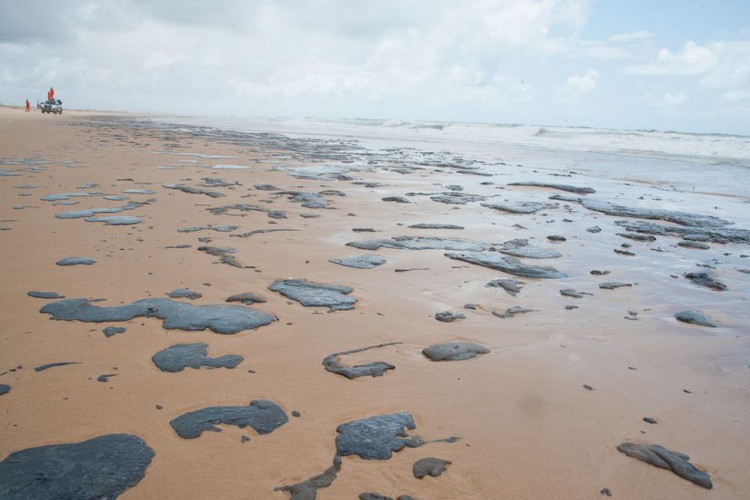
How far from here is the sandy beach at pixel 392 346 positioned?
207cm

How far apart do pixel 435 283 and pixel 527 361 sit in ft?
4.73

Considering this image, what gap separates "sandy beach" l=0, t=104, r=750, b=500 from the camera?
2068 millimetres

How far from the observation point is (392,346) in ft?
10.3

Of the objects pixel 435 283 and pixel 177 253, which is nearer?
pixel 435 283

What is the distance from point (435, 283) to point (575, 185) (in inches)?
339

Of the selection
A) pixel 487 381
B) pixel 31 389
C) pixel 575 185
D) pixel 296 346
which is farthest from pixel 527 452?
pixel 575 185

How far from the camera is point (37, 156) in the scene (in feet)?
38.7

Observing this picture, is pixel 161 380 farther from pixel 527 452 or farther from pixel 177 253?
pixel 177 253

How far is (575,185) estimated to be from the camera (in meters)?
11.8

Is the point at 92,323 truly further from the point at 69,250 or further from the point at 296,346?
the point at 69,250

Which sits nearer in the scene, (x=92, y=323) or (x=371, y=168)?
(x=92, y=323)

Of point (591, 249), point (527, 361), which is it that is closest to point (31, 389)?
point (527, 361)

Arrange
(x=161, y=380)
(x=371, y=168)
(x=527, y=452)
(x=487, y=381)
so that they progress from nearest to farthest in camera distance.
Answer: (x=527, y=452) → (x=161, y=380) → (x=487, y=381) → (x=371, y=168)

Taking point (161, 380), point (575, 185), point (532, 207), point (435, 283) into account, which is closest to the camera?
point (161, 380)
